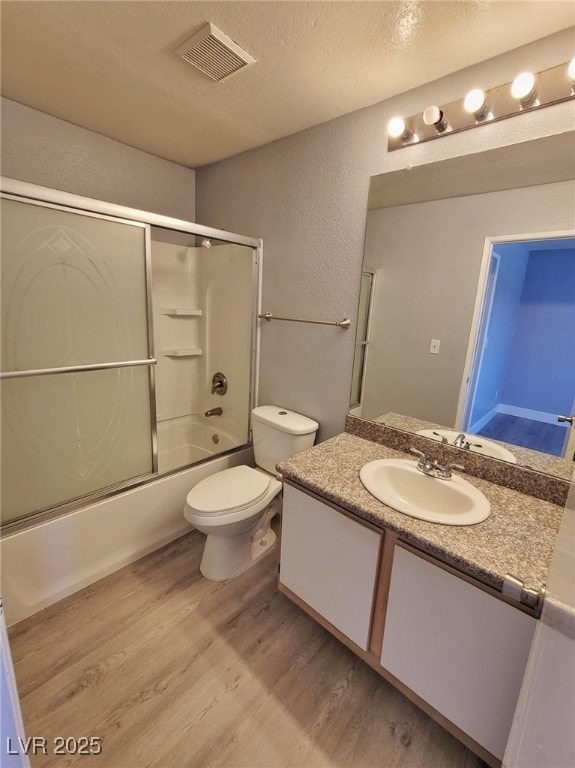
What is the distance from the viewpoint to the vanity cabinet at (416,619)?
0.89m

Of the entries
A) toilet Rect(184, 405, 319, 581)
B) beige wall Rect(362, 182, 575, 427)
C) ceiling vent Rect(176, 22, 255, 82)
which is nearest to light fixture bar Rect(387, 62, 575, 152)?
beige wall Rect(362, 182, 575, 427)

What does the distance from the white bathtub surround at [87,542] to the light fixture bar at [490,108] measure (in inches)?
78.9

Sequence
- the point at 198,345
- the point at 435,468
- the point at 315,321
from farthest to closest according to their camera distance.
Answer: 1. the point at 198,345
2. the point at 315,321
3. the point at 435,468

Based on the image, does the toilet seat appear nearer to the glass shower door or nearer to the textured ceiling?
the glass shower door

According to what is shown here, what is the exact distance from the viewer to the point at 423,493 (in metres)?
1.33

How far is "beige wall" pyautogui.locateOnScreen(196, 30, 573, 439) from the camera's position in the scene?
4.01ft

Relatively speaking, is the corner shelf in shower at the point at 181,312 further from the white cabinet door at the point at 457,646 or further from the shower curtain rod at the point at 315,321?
the white cabinet door at the point at 457,646

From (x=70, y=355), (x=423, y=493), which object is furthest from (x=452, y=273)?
(x=70, y=355)

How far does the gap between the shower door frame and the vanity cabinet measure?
95cm

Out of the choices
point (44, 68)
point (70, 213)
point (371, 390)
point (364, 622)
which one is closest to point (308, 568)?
point (364, 622)

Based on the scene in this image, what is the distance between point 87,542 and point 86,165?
2.02 meters

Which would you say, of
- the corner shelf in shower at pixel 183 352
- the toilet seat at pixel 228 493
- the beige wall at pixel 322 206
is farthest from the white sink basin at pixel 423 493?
the corner shelf in shower at pixel 183 352

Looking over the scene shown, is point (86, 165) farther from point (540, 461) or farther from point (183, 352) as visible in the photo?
point (540, 461)

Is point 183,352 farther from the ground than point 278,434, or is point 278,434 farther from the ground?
point 183,352
